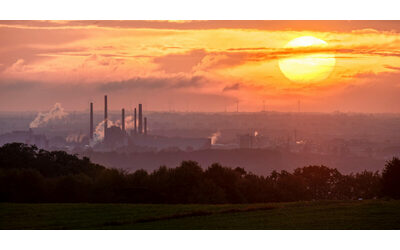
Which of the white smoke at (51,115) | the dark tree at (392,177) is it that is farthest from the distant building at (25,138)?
the dark tree at (392,177)

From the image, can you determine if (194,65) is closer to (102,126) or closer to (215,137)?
(215,137)

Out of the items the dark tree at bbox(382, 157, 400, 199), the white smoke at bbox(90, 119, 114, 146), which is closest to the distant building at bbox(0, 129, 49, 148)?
the white smoke at bbox(90, 119, 114, 146)

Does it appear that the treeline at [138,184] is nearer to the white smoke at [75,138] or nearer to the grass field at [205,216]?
the white smoke at [75,138]

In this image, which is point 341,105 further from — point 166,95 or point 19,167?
point 19,167

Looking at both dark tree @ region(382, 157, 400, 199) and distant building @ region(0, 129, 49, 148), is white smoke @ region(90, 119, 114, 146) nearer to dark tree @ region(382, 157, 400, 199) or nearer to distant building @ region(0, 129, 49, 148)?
Answer: distant building @ region(0, 129, 49, 148)
